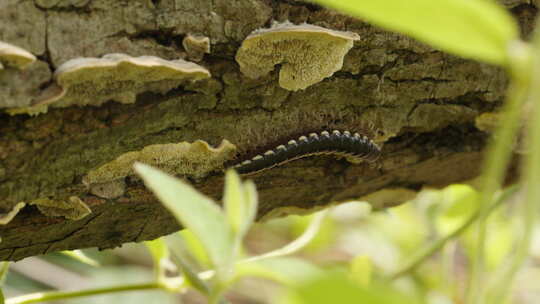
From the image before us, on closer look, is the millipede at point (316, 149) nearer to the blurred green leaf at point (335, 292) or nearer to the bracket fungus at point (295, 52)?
the bracket fungus at point (295, 52)

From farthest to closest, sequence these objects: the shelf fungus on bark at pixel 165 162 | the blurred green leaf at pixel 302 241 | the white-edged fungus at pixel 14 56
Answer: the blurred green leaf at pixel 302 241
the shelf fungus on bark at pixel 165 162
the white-edged fungus at pixel 14 56

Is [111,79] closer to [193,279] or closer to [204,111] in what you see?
[204,111]

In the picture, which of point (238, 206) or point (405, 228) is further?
point (405, 228)

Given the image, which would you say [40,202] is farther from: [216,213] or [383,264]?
[383,264]

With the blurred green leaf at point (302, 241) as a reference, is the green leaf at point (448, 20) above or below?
above

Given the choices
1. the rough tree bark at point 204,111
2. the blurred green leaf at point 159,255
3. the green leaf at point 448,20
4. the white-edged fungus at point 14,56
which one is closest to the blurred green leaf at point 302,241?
the rough tree bark at point 204,111

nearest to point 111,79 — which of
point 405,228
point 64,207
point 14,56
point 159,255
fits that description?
point 14,56

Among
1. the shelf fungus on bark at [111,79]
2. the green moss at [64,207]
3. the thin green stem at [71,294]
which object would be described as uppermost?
the shelf fungus on bark at [111,79]
